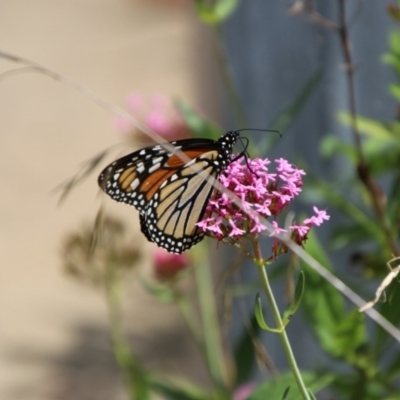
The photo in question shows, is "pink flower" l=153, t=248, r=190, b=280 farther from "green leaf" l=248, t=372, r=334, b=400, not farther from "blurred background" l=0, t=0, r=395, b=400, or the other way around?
"green leaf" l=248, t=372, r=334, b=400

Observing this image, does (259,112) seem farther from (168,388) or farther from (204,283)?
(168,388)

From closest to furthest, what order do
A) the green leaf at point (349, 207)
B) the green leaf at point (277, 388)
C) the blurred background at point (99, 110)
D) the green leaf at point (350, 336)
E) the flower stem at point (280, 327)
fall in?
the flower stem at point (280, 327) → the green leaf at point (277, 388) → the green leaf at point (350, 336) → the green leaf at point (349, 207) → the blurred background at point (99, 110)

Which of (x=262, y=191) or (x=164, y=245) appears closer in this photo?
(x=262, y=191)

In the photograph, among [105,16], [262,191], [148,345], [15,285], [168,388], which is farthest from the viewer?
[105,16]

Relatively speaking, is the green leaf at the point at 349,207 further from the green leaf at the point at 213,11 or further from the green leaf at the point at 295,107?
the green leaf at the point at 213,11

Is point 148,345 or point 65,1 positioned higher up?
point 65,1

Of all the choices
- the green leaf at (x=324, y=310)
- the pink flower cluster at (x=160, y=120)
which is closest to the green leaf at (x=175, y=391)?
the green leaf at (x=324, y=310)

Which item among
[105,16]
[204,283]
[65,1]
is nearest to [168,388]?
[204,283]

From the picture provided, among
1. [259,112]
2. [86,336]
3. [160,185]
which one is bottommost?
[160,185]
